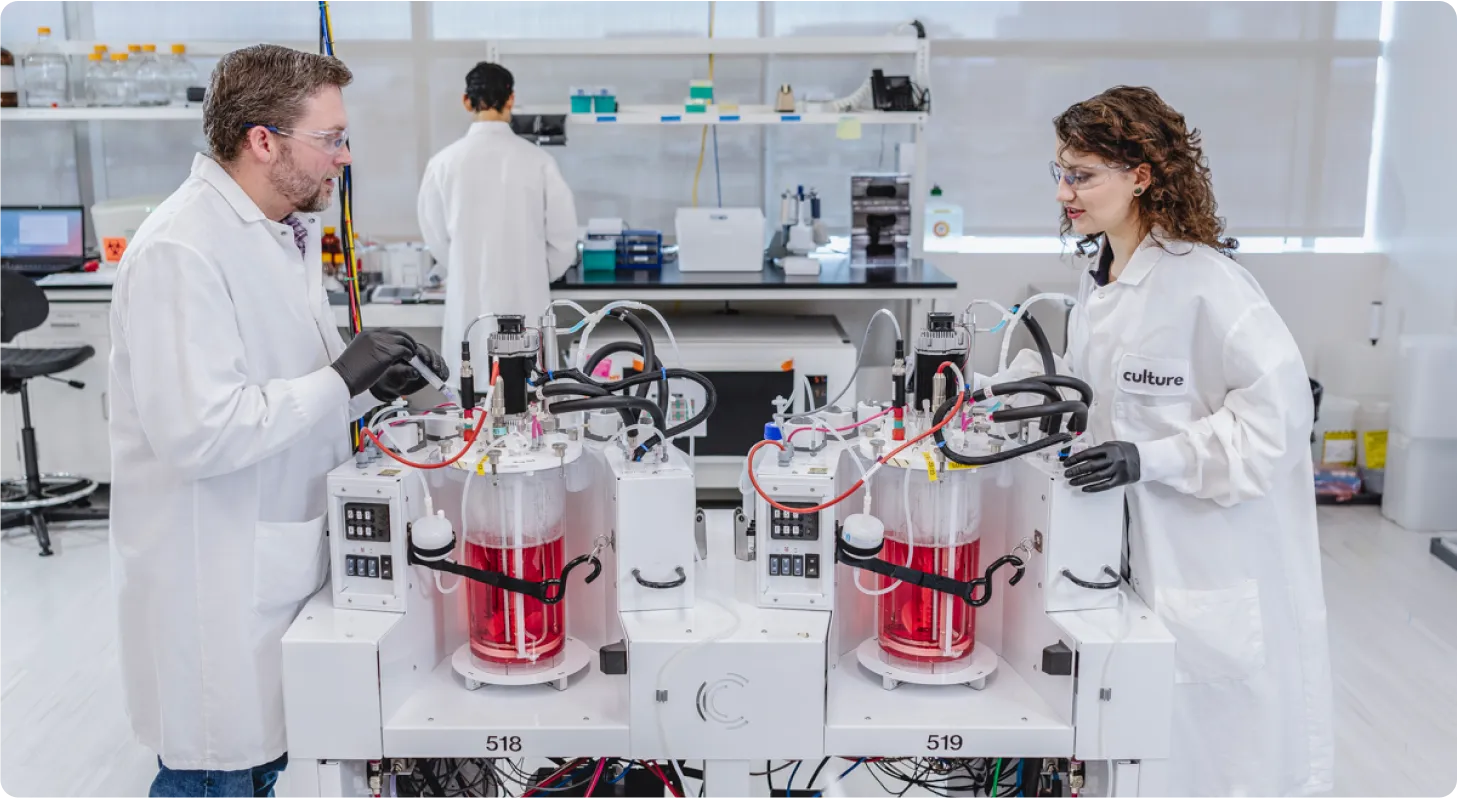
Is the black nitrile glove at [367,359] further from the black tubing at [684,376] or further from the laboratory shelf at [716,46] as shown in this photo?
the laboratory shelf at [716,46]

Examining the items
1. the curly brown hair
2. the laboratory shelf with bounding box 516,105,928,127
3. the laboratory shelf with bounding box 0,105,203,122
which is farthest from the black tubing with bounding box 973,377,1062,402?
the laboratory shelf with bounding box 0,105,203,122

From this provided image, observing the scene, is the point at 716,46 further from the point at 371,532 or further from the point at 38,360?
the point at 371,532

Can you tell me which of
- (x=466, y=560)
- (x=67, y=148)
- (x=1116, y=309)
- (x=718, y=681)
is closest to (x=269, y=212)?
(x=466, y=560)

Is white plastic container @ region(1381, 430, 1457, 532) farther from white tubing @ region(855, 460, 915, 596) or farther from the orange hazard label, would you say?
the orange hazard label

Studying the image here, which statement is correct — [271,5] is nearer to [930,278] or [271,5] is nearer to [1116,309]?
[930,278]

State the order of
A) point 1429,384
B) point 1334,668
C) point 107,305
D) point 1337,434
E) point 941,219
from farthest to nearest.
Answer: point 941,219 < point 1337,434 < point 107,305 < point 1429,384 < point 1334,668

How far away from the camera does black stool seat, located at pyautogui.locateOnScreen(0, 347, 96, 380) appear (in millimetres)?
3848

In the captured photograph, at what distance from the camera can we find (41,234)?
A: 15.0 ft

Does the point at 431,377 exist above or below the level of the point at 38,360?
above

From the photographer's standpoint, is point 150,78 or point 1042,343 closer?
point 1042,343

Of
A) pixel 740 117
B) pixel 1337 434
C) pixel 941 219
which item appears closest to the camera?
pixel 740 117

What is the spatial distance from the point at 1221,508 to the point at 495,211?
8.59 ft

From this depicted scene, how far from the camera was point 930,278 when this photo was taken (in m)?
4.12

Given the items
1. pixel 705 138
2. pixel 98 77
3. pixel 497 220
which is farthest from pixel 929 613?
pixel 98 77
